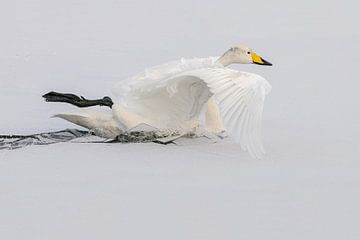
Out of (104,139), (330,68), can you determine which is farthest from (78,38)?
(104,139)

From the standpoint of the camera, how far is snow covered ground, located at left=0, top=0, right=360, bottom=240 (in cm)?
602

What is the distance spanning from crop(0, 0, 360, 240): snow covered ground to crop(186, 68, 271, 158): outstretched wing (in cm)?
22

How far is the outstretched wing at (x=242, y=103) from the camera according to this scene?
23.6 feet

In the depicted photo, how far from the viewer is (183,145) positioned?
8023 mm

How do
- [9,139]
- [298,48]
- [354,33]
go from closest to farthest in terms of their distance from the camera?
[9,139] < [298,48] < [354,33]

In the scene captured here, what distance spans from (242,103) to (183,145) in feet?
2.91

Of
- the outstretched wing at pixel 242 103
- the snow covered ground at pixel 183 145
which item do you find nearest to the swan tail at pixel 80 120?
the snow covered ground at pixel 183 145

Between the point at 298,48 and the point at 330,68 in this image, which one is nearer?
the point at 330,68

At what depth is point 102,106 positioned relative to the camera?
8.64 meters

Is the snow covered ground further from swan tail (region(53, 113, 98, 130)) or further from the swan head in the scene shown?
the swan head

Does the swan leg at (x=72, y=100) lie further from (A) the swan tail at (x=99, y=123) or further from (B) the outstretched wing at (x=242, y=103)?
(B) the outstretched wing at (x=242, y=103)

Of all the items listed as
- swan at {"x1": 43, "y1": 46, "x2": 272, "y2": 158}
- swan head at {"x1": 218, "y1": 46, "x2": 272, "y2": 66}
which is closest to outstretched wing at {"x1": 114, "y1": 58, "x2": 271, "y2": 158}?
swan at {"x1": 43, "y1": 46, "x2": 272, "y2": 158}

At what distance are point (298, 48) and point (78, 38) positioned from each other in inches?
97.7

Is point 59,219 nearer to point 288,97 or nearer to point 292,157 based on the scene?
point 292,157
